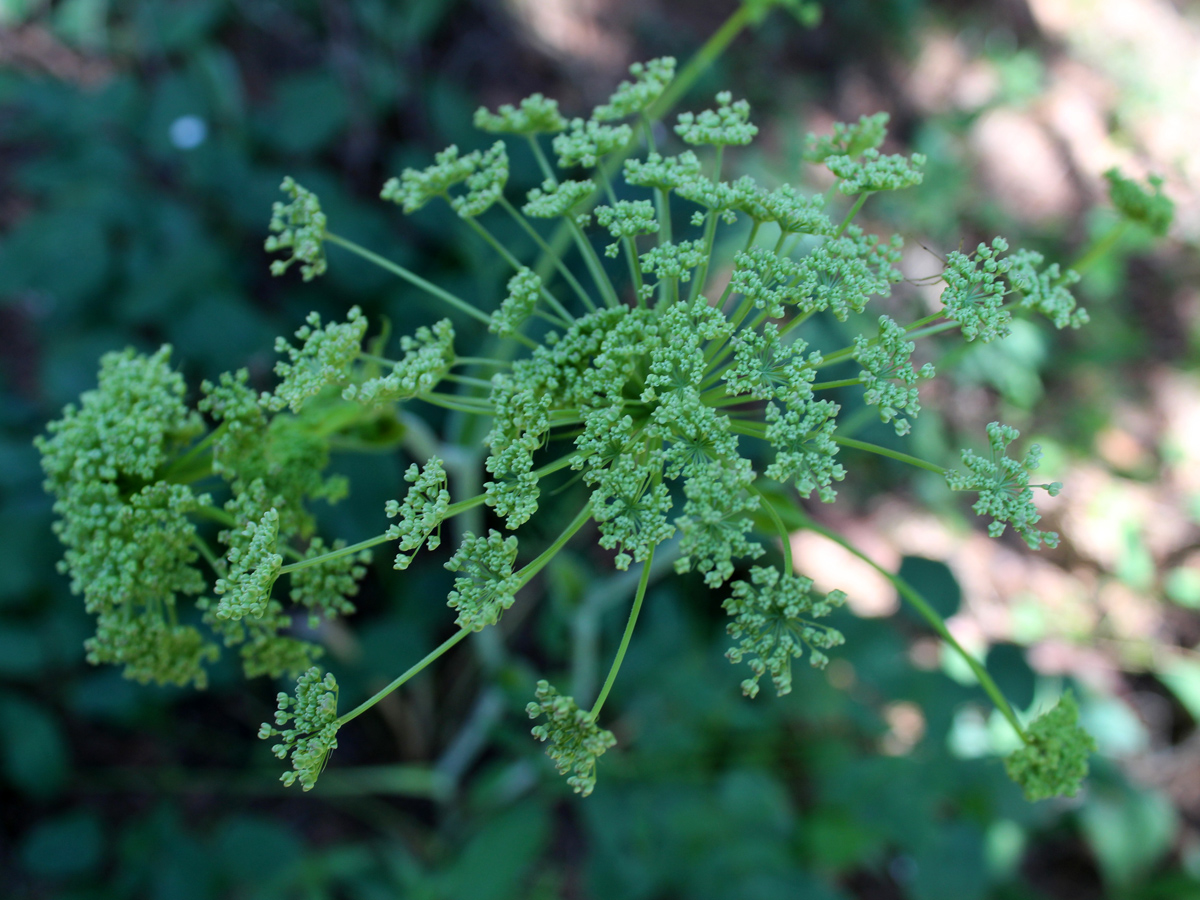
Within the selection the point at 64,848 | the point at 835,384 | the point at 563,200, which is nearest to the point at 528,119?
the point at 563,200

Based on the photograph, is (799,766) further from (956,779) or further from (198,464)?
(198,464)

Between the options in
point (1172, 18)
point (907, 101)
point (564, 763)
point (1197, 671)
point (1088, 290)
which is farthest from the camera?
point (1172, 18)

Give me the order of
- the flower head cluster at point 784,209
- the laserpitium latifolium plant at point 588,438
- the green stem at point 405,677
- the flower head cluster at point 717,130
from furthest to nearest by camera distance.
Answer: the flower head cluster at point 717,130
the flower head cluster at point 784,209
the laserpitium latifolium plant at point 588,438
the green stem at point 405,677

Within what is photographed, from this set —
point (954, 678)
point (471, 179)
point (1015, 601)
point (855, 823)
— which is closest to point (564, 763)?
point (471, 179)

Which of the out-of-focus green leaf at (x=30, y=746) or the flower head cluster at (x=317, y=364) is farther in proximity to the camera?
the out-of-focus green leaf at (x=30, y=746)

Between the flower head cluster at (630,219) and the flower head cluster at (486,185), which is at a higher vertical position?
the flower head cluster at (486,185)

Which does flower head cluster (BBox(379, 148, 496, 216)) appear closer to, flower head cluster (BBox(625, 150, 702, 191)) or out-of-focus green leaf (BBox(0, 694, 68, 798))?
flower head cluster (BBox(625, 150, 702, 191))

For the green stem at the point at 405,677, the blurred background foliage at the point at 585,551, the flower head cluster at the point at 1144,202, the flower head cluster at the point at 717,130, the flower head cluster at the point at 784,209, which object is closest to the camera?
the green stem at the point at 405,677

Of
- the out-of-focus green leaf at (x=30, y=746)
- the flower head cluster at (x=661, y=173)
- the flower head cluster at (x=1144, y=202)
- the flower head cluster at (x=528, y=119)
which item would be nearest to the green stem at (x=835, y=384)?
the flower head cluster at (x=661, y=173)

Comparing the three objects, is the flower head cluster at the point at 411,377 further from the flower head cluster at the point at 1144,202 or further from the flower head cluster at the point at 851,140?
the flower head cluster at the point at 1144,202
